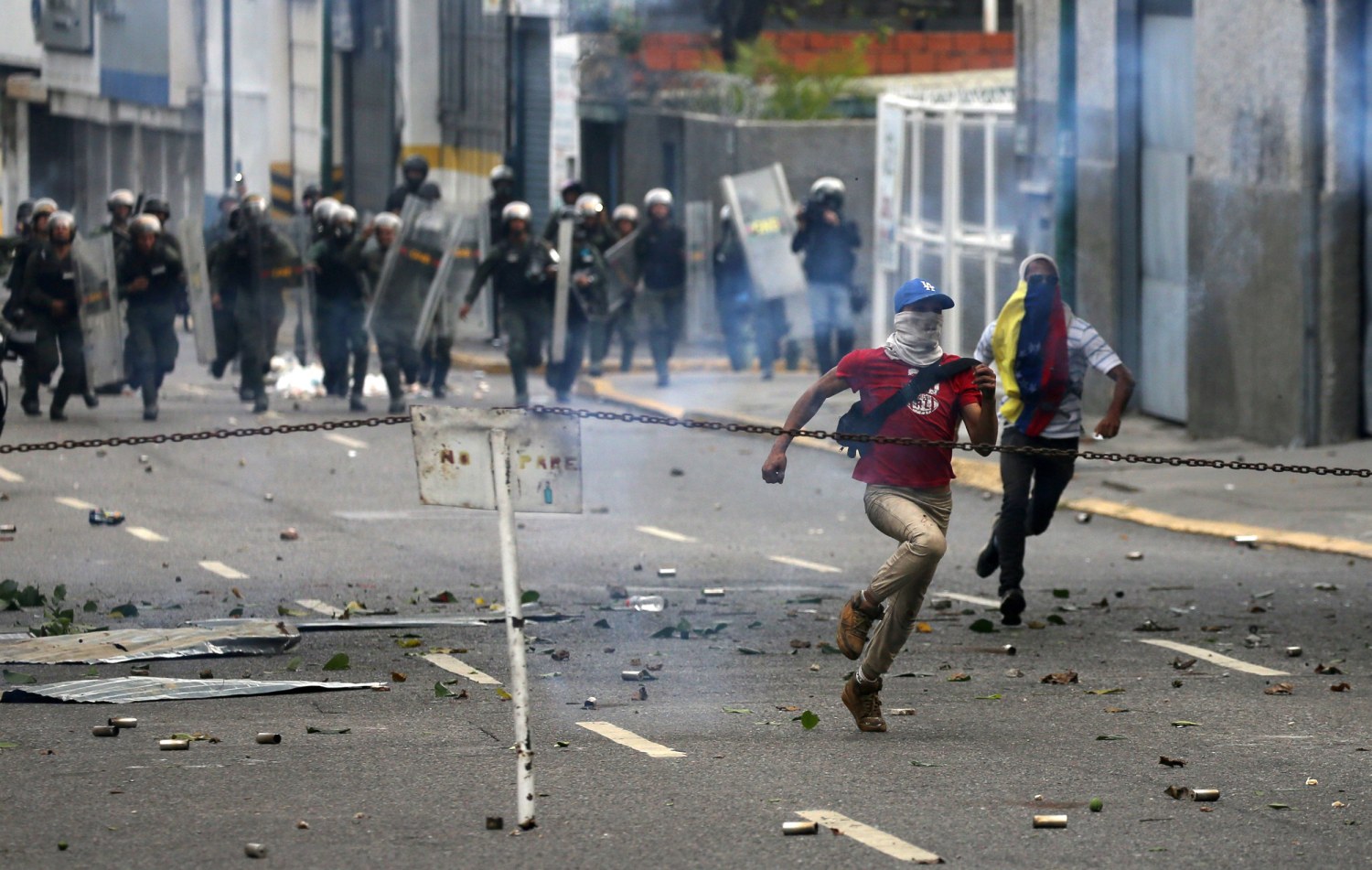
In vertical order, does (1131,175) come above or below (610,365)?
above

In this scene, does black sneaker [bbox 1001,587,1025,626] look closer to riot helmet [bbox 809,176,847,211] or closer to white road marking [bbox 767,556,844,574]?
white road marking [bbox 767,556,844,574]

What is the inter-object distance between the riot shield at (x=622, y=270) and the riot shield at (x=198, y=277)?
3.98 m

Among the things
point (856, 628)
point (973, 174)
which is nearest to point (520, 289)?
point (973, 174)

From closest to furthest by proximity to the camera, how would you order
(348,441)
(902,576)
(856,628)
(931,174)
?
(902,576)
(856,628)
(348,441)
(931,174)

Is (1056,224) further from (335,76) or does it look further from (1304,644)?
(335,76)

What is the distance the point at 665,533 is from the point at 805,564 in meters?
1.42

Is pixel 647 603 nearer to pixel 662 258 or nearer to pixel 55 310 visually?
pixel 55 310

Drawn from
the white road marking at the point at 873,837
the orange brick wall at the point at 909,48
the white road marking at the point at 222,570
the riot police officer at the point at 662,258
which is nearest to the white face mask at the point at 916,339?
the white road marking at the point at 873,837

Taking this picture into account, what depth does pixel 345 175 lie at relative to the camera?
33062 mm

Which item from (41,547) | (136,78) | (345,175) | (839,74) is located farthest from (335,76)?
(41,547)

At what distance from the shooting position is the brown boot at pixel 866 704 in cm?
785

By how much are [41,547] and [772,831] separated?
7098 mm

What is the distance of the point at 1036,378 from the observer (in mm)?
10625

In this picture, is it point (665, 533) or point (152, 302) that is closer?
point (665, 533)
